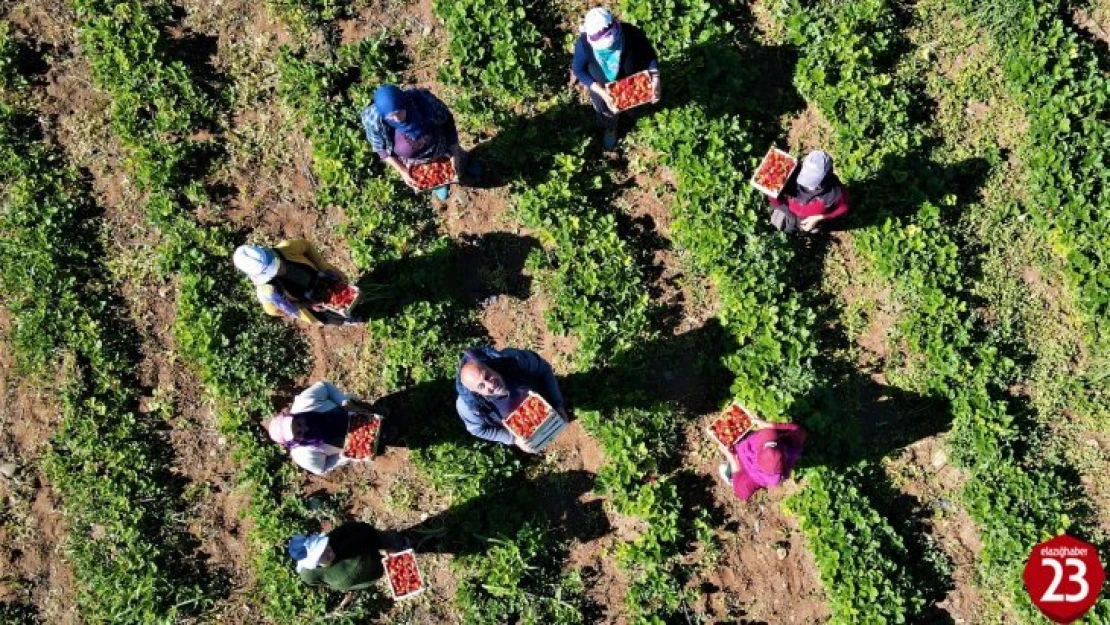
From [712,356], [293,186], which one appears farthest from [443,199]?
[712,356]

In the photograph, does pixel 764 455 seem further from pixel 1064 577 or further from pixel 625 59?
pixel 625 59

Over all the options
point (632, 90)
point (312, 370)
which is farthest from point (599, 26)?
point (312, 370)

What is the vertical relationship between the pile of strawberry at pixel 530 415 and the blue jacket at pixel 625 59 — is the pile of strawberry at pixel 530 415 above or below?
below

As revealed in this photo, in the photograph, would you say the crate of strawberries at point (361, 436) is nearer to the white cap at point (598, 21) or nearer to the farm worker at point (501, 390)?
the farm worker at point (501, 390)

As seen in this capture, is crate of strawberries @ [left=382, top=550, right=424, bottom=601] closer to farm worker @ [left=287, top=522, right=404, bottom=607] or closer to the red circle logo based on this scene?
farm worker @ [left=287, top=522, right=404, bottom=607]

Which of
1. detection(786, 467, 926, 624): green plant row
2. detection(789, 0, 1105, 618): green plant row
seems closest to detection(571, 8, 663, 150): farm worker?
detection(789, 0, 1105, 618): green plant row

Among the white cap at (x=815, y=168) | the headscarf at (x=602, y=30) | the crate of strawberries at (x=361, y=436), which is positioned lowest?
the crate of strawberries at (x=361, y=436)

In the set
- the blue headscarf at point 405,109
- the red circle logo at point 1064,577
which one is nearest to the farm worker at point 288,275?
the blue headscarf at point 405,109

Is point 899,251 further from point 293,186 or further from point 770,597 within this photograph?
point 293,186
